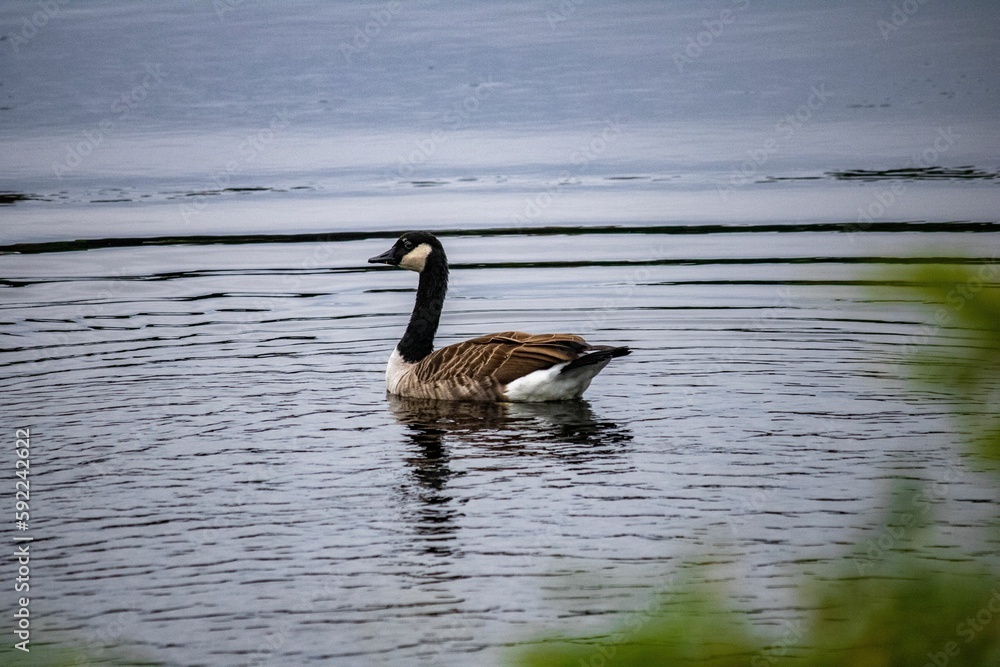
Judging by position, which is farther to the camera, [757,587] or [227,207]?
[227,207]

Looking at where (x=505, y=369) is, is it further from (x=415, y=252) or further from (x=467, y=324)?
(x=467, y=324)

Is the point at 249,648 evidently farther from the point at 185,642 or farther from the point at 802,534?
the point at 802,534

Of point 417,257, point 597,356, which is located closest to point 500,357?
point 597,356

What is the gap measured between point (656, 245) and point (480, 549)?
13986mm

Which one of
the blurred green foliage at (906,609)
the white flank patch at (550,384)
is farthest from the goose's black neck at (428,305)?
the blurred green foliage at (906,609)

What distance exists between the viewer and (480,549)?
25.1ft

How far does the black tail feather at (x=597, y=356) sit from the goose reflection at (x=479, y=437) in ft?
1.36

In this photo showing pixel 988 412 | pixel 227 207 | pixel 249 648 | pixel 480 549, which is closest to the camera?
pixel 988 412

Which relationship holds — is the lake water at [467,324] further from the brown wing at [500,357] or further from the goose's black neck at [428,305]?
the goose's black neck at [428,305]

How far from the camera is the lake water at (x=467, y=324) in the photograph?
7.12m

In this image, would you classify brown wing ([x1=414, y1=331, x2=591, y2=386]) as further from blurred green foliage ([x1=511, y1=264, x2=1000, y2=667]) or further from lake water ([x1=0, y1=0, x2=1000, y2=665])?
blurred green foliage ([x1=511, y1=264, x2=1000, y2=667])

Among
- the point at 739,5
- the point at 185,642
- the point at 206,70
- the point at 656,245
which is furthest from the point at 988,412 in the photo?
the point at 739,5

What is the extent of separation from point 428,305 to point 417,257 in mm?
489

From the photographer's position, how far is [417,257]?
13.0 metres
